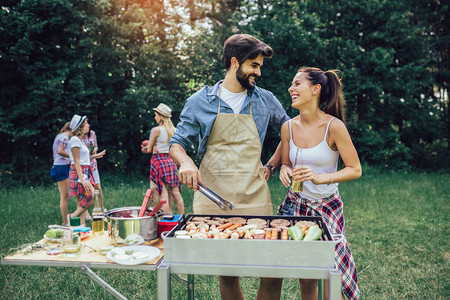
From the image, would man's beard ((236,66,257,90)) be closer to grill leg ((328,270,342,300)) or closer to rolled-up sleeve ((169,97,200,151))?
rolled-up sleeve ((169,97,200,151))

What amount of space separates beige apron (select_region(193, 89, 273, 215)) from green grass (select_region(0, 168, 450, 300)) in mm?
1320

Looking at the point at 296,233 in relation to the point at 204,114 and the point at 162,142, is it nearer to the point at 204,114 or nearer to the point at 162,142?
the point at 204,114

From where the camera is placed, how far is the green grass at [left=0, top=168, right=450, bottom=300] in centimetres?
337

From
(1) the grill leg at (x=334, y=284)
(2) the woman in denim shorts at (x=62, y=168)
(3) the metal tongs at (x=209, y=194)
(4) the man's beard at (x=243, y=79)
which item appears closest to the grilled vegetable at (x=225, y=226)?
(3) the metal tongs at (x=209, y=194)

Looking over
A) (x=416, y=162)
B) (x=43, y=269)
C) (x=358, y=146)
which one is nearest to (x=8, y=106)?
(x=43, y=269)

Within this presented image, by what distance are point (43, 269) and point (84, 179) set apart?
144 cm

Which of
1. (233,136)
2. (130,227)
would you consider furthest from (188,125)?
(130,227)

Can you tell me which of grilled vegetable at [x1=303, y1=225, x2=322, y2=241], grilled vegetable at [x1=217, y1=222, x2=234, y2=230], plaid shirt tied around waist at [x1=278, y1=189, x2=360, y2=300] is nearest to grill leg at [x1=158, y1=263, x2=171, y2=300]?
grilled vegetable at [x1=217, y1=222, x2=234, y2=230]

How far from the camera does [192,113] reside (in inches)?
93.1

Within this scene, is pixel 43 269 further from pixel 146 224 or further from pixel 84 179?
pixel 146 224

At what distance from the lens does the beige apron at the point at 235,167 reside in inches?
91.0

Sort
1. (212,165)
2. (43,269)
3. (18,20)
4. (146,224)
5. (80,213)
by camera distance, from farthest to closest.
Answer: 1. (18,20)
2. (80,213)
3. (43,269)
4. (212,165)
5. (146,224)

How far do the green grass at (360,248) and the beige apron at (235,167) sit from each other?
1.32 m

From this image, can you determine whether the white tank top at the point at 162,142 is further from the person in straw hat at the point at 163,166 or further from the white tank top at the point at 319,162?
the white tank top at the point at 319,162
